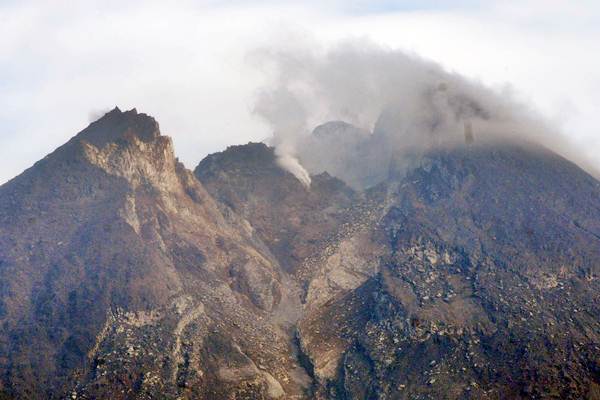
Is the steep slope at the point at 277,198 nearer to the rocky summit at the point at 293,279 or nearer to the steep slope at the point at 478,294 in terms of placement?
the rocky summit at the point at 293,279

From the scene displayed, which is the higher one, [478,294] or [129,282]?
[129,282]

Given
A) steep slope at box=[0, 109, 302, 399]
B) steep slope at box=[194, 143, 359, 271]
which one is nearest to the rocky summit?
steep slope at box=[0, 109, 302, 399]

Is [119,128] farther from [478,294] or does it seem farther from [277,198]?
[478,294]

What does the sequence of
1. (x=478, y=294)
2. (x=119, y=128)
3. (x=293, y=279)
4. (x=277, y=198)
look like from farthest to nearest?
(x=277, y=198) < (x=119, y=128) < (x=293, y=279) < (x=478, y=294)

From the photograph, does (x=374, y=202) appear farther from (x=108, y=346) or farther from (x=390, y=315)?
(x=108, y=346)

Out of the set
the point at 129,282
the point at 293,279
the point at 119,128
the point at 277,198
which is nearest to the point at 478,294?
the point at 293,279

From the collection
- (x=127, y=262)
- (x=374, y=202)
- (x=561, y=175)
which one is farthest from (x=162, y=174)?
(x=561, y=175)

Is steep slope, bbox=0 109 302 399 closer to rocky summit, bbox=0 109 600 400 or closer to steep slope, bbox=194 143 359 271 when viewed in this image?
rocky summit, bbox=0 109 600 400
